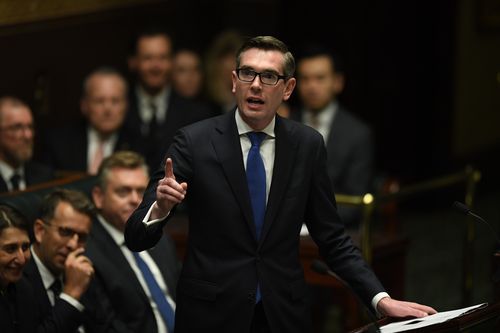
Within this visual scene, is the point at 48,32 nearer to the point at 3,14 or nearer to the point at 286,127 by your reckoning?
the point at 3,14

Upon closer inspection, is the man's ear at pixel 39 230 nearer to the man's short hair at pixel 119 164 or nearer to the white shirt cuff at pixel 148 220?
the man's short hair at pixel 119 164

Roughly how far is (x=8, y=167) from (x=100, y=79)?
96 centimetres

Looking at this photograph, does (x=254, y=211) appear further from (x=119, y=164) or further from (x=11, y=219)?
(x=119, y=164)

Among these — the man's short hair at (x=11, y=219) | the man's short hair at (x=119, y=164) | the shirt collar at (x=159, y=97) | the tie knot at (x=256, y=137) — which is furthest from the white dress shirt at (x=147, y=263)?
the shirt collar at (x=159, y=97)

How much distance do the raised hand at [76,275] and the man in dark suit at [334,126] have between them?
2.02 meters

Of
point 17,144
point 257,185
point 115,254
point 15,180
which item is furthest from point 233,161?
point 17,144

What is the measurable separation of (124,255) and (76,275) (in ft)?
1.46

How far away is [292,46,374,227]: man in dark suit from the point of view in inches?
245

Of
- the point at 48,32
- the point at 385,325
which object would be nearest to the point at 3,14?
the point at 48,32

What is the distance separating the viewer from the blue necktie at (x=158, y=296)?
15.5 feet

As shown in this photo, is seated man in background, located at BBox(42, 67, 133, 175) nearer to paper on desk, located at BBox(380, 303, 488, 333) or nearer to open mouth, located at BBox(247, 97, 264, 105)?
open mouth, located at BBox(247, 97, 264, 105)

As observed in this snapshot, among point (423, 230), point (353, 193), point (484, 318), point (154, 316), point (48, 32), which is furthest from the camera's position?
point (423, 230)

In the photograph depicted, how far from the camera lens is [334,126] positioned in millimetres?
6352

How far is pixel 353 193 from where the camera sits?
613 centimetres
